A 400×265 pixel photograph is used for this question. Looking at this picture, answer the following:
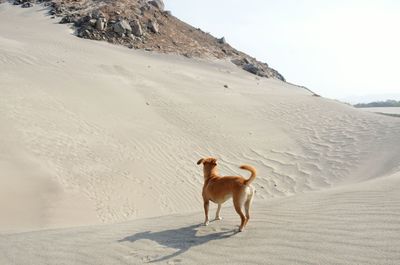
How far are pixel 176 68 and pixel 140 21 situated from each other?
6355 millimetres

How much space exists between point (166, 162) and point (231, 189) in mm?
7900

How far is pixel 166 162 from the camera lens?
40.6 feet

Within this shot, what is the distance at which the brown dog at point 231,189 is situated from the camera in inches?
175

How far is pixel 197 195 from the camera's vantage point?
10.7 metres

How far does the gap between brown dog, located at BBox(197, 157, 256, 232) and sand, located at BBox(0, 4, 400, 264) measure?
1.04 feet

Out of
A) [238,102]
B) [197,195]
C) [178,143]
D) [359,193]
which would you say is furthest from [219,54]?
[359,193]

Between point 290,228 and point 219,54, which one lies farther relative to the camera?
point 219,54

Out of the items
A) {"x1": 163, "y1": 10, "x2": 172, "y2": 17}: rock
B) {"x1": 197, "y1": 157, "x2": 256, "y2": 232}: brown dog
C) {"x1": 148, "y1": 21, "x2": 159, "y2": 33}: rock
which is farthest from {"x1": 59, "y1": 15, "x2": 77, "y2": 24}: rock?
{"x1": 197, "y1": 157, "x2": 256, "y2": 232}: brown dog

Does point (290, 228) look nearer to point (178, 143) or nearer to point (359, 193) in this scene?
point (359, 193)

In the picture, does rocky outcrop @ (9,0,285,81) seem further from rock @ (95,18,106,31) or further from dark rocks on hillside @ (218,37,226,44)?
dark rocks on hillside @ (218,37,226,44)

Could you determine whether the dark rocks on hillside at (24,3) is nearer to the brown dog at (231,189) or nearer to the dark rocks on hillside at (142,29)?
the dark rocks on hillside at (142,29)

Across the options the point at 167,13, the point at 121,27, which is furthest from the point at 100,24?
the point at 167,13

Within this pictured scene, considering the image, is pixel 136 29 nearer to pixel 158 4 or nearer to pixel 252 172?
pixel 158 4

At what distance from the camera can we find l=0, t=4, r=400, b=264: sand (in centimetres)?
448
